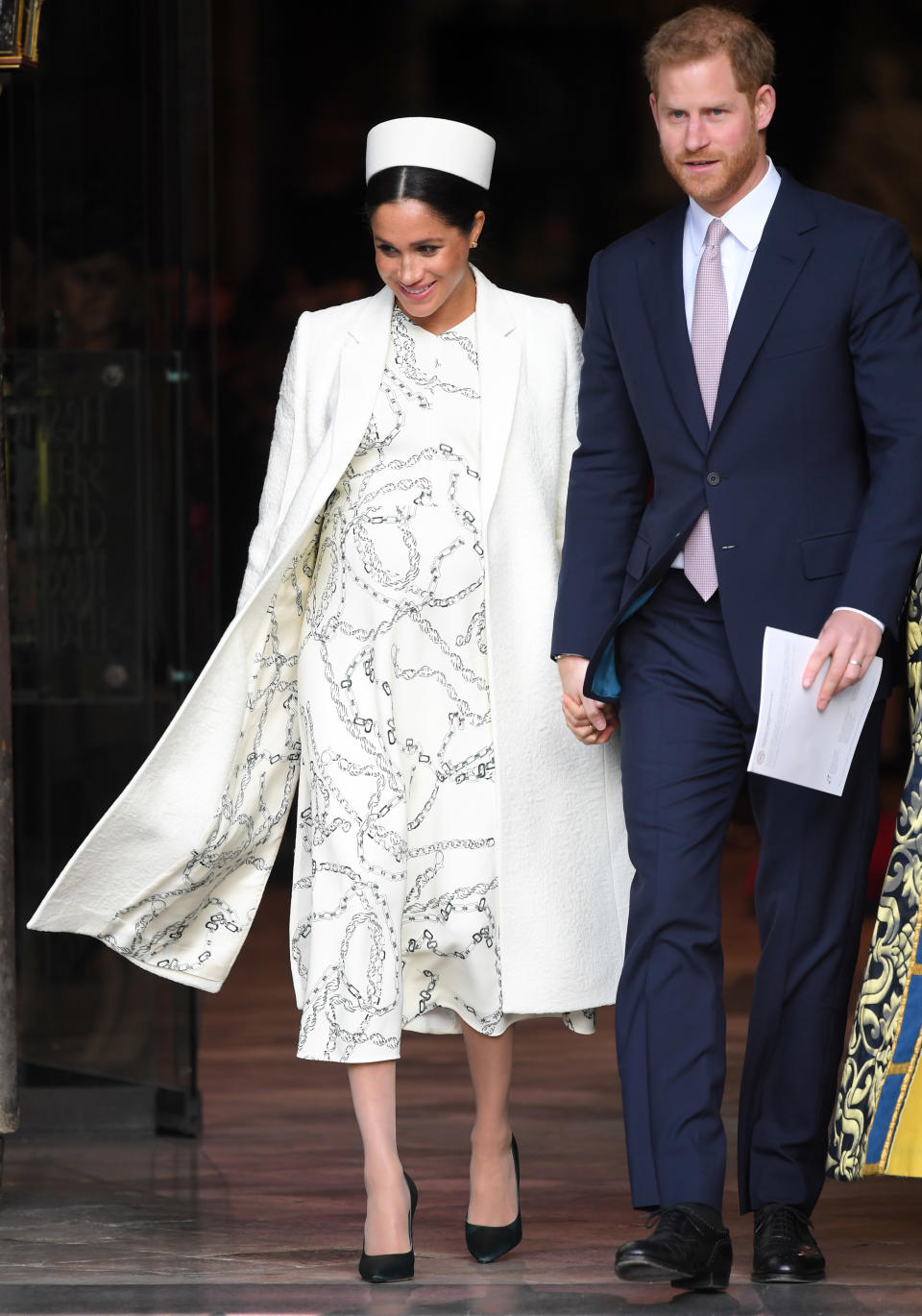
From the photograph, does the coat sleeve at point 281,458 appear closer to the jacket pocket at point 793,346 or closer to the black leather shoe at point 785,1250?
the jacket pocket at point 793,346

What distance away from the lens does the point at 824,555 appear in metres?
3.15

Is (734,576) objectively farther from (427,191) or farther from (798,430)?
(427,191)

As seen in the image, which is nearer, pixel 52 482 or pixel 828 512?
pixel 828 512

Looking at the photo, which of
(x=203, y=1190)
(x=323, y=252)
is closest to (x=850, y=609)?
(x=203, y=1190)

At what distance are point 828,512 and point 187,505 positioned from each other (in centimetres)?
185

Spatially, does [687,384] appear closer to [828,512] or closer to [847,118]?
[828,512]

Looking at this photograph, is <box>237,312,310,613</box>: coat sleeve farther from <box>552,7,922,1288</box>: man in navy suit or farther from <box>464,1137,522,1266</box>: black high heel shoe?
<box>464,1137,522,1266</box>: black high heel shoe

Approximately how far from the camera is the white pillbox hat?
11.1 feet

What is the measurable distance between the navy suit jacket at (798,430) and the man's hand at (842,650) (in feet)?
0.09

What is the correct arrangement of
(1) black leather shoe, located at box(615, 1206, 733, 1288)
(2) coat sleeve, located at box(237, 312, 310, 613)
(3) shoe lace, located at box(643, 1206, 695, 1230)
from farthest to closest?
(2) coat sleeve, located at box(237, 312, 310, 613), (3) shoe lace, located at box(643, 1206, 695, 1230), (1) black leather shoe, located at box(615, 1206, 733, 1288)

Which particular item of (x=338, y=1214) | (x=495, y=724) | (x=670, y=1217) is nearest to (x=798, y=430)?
(x=495, y=724)

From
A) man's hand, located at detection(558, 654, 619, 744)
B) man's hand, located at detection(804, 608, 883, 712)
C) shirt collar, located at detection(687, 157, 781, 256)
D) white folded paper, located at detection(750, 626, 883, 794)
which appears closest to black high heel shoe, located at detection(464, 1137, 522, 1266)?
man's hand, located at detection(558, 654, 619, 744)

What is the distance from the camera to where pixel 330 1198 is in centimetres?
390

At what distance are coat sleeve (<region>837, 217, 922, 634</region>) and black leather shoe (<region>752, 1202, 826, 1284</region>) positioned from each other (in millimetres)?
861
